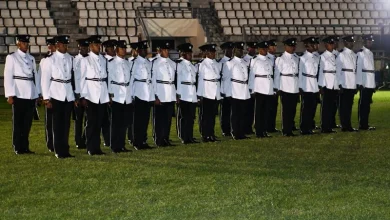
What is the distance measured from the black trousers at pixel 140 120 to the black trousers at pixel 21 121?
5.40ft

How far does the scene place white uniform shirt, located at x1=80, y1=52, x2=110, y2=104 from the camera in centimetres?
1190

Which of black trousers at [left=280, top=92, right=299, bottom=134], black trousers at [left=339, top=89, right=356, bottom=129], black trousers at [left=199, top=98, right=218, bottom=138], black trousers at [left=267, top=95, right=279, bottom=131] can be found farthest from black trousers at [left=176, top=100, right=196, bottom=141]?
black trousers at [left=339, top=89, right=356, bottom=129]

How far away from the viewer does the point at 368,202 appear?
302 inches

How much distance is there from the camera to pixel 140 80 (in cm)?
1305

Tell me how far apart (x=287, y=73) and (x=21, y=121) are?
4.80m

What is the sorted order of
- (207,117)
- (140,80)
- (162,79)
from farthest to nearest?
(207,117)
(162,79)
(140,80)

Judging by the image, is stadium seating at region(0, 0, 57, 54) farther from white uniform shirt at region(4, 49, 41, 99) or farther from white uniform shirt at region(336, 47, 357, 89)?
white uniform shirt at region(4, 49, 41, 99)

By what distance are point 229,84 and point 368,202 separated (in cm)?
702

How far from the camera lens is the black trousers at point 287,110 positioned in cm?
1476

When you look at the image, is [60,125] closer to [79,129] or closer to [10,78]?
[10,78]

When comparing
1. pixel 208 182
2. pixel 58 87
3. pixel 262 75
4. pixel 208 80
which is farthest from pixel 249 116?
pixel 208 182

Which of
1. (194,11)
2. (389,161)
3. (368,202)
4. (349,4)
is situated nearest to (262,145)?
(389,161)

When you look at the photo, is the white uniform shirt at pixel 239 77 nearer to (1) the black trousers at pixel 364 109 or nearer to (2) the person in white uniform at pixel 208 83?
(2) the person in white uniform at pixel 208 83

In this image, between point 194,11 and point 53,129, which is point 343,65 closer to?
point 53,129
